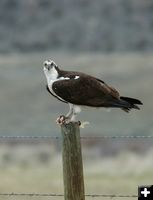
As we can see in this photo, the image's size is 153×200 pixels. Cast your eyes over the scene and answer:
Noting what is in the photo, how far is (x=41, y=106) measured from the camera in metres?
23.9

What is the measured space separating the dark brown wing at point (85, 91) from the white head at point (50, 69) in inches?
3.8

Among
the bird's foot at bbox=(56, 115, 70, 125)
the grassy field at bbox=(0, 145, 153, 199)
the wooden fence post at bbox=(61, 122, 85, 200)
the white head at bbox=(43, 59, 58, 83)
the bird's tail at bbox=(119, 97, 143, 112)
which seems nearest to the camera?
the wooden fence post at bbox=(61, 122, 85, 200)

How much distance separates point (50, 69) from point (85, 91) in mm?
343

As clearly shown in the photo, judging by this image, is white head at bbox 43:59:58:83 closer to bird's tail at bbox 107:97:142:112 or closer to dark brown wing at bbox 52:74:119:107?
dark brown wing at bbox 52:74:119:107

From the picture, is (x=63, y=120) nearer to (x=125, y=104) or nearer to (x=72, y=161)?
(x=72, y=161)

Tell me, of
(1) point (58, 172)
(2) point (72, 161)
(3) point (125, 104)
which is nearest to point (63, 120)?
(2) point (72, 161)

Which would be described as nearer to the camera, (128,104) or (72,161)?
(72,161)

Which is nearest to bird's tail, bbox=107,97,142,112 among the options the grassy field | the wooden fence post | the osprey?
the osprey

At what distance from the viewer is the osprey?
463 inches

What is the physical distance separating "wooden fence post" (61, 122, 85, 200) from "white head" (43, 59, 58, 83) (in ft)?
2.67

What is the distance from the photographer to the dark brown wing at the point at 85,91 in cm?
1176

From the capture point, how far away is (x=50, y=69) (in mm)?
11836

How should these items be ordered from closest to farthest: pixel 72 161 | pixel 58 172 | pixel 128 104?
pixel 72 161, pixel 128 104, pixel 58 172

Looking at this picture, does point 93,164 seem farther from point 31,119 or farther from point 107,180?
point 31,119
